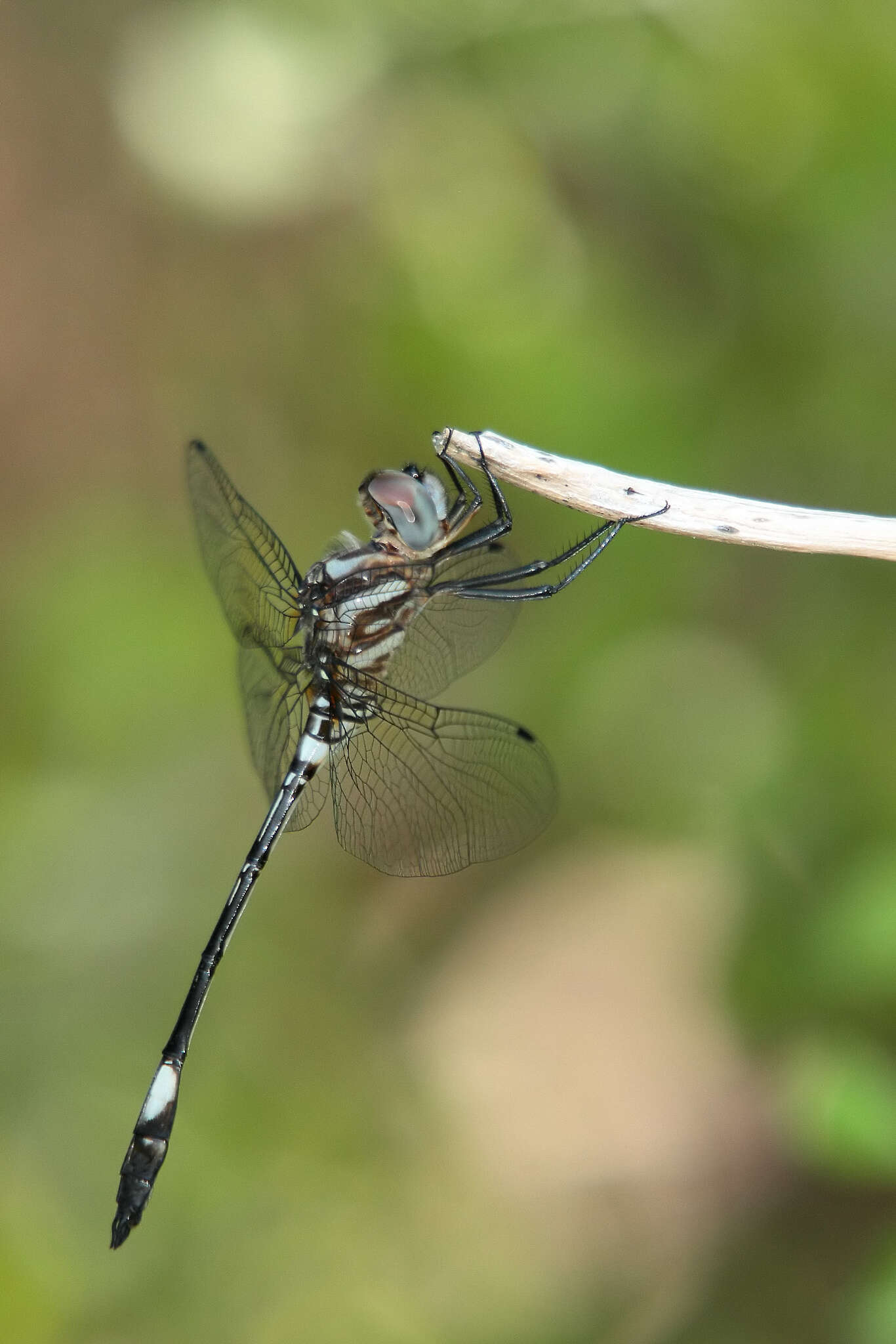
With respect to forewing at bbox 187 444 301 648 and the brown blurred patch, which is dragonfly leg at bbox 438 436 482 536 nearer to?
forewing at bbox 187 444 301 648

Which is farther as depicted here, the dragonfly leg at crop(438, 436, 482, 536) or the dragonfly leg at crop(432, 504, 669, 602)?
the dragonfly leg at crop(438, 436, 482, 536)

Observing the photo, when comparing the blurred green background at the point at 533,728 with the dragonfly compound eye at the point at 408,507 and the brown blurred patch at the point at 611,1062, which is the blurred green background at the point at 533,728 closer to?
the brown blurred patch at the point at 611,1062

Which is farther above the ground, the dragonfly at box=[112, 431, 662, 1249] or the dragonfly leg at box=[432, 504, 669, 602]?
the dragonfly leg at box=[432, 504, 669, 602]

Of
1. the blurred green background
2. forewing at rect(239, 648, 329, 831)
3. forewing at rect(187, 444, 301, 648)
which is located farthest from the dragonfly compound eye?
the blurred green background

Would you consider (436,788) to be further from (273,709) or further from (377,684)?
(273,709)

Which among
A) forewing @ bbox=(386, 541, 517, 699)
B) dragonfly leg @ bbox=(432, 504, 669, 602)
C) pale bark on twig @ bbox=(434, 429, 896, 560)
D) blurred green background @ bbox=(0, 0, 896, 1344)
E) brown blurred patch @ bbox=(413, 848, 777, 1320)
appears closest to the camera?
pale bark on twig @ bbox=(434, 429, 896, 560)

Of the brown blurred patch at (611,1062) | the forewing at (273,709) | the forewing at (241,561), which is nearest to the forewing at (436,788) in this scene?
the forewing at (273,709)

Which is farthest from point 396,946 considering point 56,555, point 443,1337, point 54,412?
point 54,412
